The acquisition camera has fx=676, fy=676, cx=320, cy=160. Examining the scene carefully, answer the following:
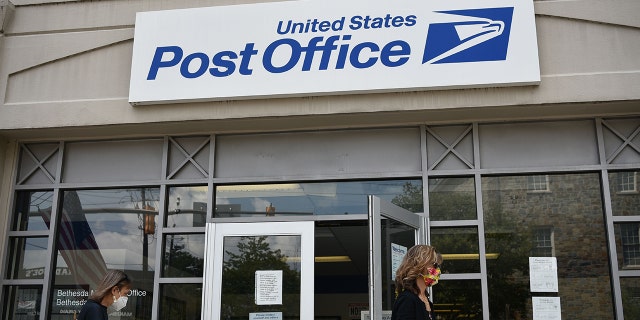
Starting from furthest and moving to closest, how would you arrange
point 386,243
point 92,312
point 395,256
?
1. point 395,256
2. point 386,243
3. point 92,312

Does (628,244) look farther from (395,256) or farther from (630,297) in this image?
(395,256)

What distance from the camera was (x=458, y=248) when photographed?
6.86 m

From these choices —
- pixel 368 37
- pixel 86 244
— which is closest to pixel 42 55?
pixel 86 244

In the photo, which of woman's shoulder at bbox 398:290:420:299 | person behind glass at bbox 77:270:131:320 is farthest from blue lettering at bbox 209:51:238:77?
woman's shoulder at bbox 398:290:420:299

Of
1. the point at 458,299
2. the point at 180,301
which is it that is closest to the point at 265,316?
the point at 180,301

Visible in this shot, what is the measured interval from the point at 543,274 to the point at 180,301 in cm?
375

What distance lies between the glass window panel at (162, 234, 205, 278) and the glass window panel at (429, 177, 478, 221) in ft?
8.23

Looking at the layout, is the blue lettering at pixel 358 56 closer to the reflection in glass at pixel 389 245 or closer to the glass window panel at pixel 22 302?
the reflection in glass at pixel 389 245

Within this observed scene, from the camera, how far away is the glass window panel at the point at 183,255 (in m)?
7.26

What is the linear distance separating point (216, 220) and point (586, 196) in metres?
3.84

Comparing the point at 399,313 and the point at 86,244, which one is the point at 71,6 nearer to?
the point at 86,244

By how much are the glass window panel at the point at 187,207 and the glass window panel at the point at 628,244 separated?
4.27m

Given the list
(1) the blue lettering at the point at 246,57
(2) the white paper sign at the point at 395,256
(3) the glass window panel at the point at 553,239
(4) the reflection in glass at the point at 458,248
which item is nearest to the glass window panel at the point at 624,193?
(3) the glass window panel at the point at 553,239

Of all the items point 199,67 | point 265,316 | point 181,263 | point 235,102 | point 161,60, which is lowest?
point 265,316
